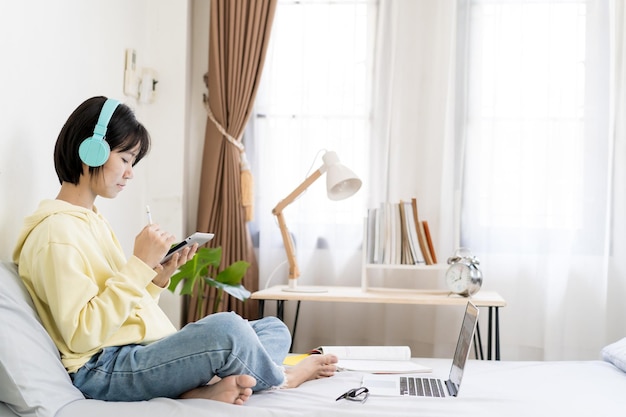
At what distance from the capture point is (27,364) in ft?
5.15

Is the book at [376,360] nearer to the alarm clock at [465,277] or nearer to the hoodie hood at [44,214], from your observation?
the alarm clock at [465,277]

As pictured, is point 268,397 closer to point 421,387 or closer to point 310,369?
point 310,369

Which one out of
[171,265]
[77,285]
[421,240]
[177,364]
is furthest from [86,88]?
[421,240]

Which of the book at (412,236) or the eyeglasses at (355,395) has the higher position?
the book at (412,236)

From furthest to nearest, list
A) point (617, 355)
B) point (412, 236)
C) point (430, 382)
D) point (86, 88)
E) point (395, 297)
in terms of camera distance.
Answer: point (412, 236) < point (395, 297) < point (86, 88) < point (617, 355) < point (430, 382)

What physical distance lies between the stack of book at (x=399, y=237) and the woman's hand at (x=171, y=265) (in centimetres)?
119

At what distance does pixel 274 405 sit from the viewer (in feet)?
5.68

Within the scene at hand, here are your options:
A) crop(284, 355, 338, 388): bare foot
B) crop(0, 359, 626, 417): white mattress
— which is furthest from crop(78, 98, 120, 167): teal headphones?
crop(284, 355, 338, 388): bare foot

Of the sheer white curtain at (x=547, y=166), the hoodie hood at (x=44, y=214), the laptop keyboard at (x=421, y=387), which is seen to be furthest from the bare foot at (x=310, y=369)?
the sheer white curtain at (x=547, y=166)

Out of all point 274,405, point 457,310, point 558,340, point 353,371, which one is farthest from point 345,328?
point 274,405

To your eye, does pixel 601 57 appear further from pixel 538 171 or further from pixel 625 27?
pixel 538 171

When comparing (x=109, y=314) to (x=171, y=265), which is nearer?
(x=109, y=314)

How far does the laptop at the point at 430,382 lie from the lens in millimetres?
1881

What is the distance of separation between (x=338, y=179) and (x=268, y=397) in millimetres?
1315
